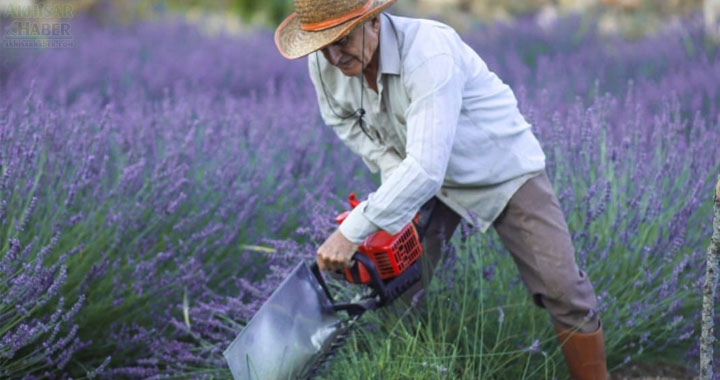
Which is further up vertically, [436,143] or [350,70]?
[350,70]

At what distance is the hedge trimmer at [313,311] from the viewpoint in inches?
92.1

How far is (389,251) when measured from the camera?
92.2 inches

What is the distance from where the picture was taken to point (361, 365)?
250 centimetres

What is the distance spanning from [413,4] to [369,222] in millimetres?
8262

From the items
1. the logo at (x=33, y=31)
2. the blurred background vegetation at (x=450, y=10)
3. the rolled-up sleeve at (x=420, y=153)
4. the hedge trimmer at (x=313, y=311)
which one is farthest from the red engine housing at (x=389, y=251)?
the blurred background vegetation at (x=450, y=10)

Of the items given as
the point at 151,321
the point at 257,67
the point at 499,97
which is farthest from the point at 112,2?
the point at 499,97

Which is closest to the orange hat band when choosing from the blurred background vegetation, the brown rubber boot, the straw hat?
the straw hat

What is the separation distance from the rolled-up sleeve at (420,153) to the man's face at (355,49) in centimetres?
15

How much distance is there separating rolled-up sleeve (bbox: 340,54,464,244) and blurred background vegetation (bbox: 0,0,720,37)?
16.1 ft

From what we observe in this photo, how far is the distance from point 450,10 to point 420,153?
8.51 metres

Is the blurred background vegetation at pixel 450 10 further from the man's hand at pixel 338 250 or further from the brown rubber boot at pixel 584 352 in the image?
the man's hand at pixel 338 250

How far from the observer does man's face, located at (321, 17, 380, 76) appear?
231 centimetres

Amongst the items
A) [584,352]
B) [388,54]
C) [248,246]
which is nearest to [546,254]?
[584,352]

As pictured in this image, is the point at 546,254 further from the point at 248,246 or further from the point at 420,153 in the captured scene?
the point at 248,246
